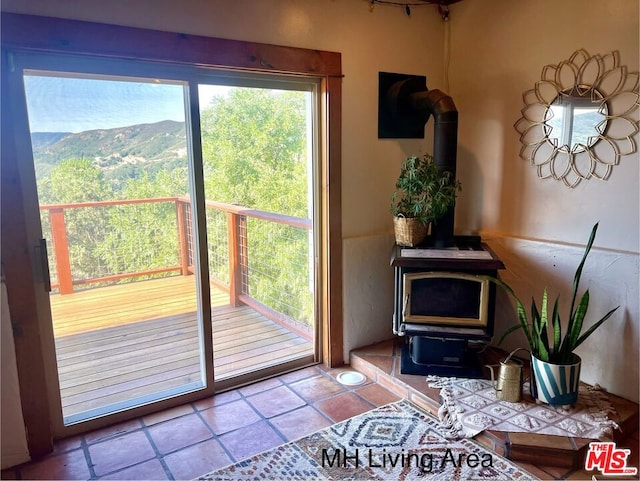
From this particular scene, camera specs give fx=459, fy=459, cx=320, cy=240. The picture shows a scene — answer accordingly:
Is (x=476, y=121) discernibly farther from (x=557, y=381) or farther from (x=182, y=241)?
(x=182, y=241)

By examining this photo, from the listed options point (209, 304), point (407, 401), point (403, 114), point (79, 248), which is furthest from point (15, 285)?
point (403, 114)

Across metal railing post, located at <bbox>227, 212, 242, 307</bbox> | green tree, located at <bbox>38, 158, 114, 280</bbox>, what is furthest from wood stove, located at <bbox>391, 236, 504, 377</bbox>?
green tree, located at <bbox>38, 158, 114, 280</bbox>

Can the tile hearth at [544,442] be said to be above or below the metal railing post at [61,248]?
below

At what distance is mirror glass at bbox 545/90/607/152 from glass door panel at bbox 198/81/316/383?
4.68 ft

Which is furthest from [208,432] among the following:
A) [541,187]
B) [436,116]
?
[541,187]

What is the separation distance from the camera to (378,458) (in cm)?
214

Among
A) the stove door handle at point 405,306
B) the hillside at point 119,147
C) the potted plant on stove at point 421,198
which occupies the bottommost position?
the stove door handle at point 405,306

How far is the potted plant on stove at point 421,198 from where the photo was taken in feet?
8.86

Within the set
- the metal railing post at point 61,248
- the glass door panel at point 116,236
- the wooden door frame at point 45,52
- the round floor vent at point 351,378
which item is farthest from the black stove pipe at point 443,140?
the metal railing post at point 61,248

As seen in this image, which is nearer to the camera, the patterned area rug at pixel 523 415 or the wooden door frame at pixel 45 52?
the wooden door frame at pixel 45 52

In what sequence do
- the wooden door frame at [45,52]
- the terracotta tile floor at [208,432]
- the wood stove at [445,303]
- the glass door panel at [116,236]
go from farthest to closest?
1. the wood stove at [445,303]
2. the glass door panel at [116,236]
3. the terracotta tile floor at [208,432]
4. the wooden door frame at [45,52]

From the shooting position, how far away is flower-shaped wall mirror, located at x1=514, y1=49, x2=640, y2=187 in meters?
2.36

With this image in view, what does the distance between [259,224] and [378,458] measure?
61.4 inches

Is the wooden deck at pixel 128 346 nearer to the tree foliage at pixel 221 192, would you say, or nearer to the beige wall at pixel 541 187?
the tree foliage at pixel 221 192
